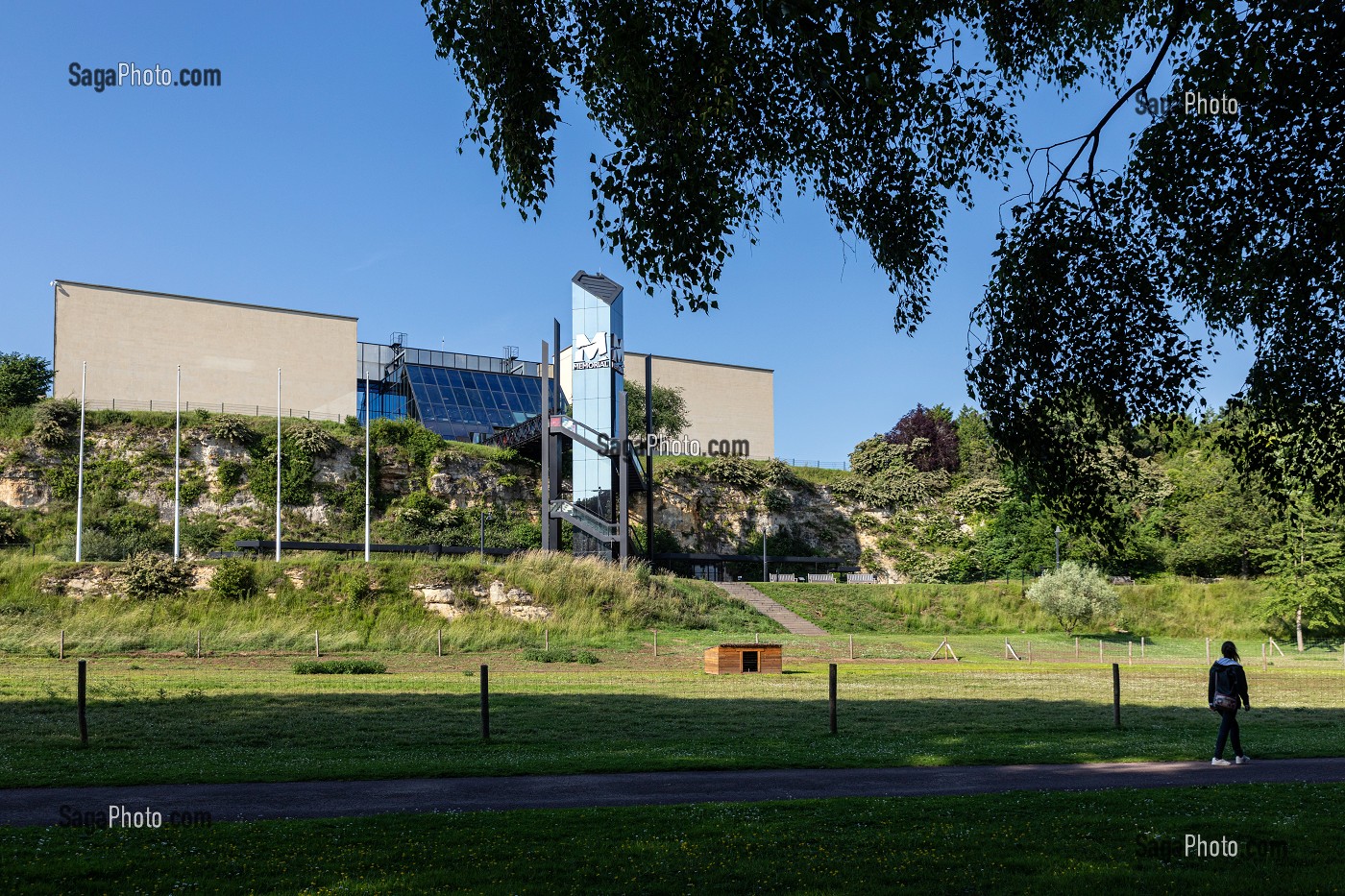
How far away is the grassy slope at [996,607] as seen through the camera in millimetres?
47281

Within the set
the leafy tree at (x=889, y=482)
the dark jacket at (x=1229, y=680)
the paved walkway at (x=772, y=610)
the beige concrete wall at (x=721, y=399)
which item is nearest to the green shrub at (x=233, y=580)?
the paved walkway at (x=772, y=610)

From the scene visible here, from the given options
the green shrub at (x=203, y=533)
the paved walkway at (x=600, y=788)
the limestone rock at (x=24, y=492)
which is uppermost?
Result: the limestone rock at (x=24, y=492)

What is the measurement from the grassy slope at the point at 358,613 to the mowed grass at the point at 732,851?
2404 centimetres

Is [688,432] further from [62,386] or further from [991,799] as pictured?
[991,799]

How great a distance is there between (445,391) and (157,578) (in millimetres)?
34037

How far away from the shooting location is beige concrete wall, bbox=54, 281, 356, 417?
55.6 m

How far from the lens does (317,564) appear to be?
1471 inches

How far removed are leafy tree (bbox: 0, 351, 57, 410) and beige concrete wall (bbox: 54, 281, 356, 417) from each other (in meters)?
1.06

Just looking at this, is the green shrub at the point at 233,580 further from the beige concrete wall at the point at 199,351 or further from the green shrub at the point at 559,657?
the beige concrete wall at the point at 199,351

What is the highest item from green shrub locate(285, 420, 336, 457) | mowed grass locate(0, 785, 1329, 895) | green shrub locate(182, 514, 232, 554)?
green shrub locate(285, 420, 336, 457)

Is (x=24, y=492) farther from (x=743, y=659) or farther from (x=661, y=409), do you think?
(x=661, y=409)

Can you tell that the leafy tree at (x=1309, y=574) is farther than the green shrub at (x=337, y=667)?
Yes

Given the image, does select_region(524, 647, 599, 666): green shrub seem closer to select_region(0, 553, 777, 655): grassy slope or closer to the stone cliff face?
select_region(0, 553, 777, 655): grassy slope

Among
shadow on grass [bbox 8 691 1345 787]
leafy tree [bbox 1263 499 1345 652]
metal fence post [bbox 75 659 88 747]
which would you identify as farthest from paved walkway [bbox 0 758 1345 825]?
leafy tree [bbox 1263 499 1345 652]
